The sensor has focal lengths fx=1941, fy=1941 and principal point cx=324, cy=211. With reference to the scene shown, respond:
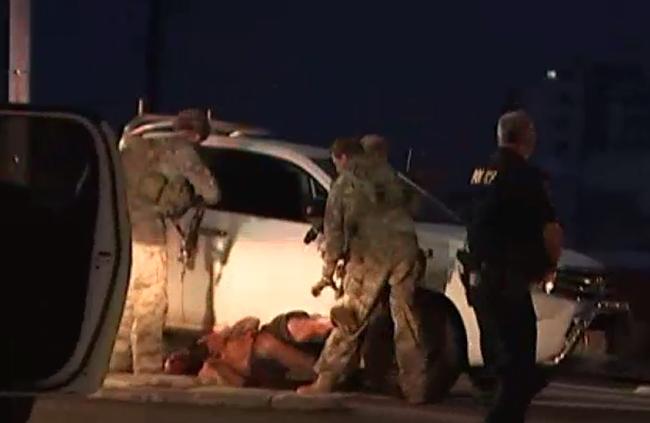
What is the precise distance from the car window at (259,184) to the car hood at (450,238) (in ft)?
2.95

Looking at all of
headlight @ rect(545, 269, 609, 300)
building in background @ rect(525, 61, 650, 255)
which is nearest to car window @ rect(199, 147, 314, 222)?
headlight @ rect(545, 269, 609, 300)

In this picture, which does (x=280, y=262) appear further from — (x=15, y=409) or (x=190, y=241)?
(x=15, y=409)

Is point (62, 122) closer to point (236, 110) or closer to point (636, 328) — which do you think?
point (636, 328)

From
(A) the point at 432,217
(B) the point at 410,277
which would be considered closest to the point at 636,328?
(A) the point at 432,217

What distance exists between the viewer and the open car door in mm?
9008

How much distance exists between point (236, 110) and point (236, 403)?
9.74 meters

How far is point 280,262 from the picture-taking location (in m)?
13.0

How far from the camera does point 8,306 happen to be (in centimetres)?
902

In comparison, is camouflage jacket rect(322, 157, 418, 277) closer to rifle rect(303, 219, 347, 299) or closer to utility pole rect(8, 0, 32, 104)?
rifle rect(303, 219, 347, 299)

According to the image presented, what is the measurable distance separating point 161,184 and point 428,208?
1.96m

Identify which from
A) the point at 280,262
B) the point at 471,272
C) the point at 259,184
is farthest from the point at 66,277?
the point at 259,184

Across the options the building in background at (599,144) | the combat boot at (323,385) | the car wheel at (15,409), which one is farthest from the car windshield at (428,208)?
the building in background at (599,144)

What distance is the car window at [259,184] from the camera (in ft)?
44.0

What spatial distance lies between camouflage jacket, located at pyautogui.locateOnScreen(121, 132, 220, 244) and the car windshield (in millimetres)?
1064
